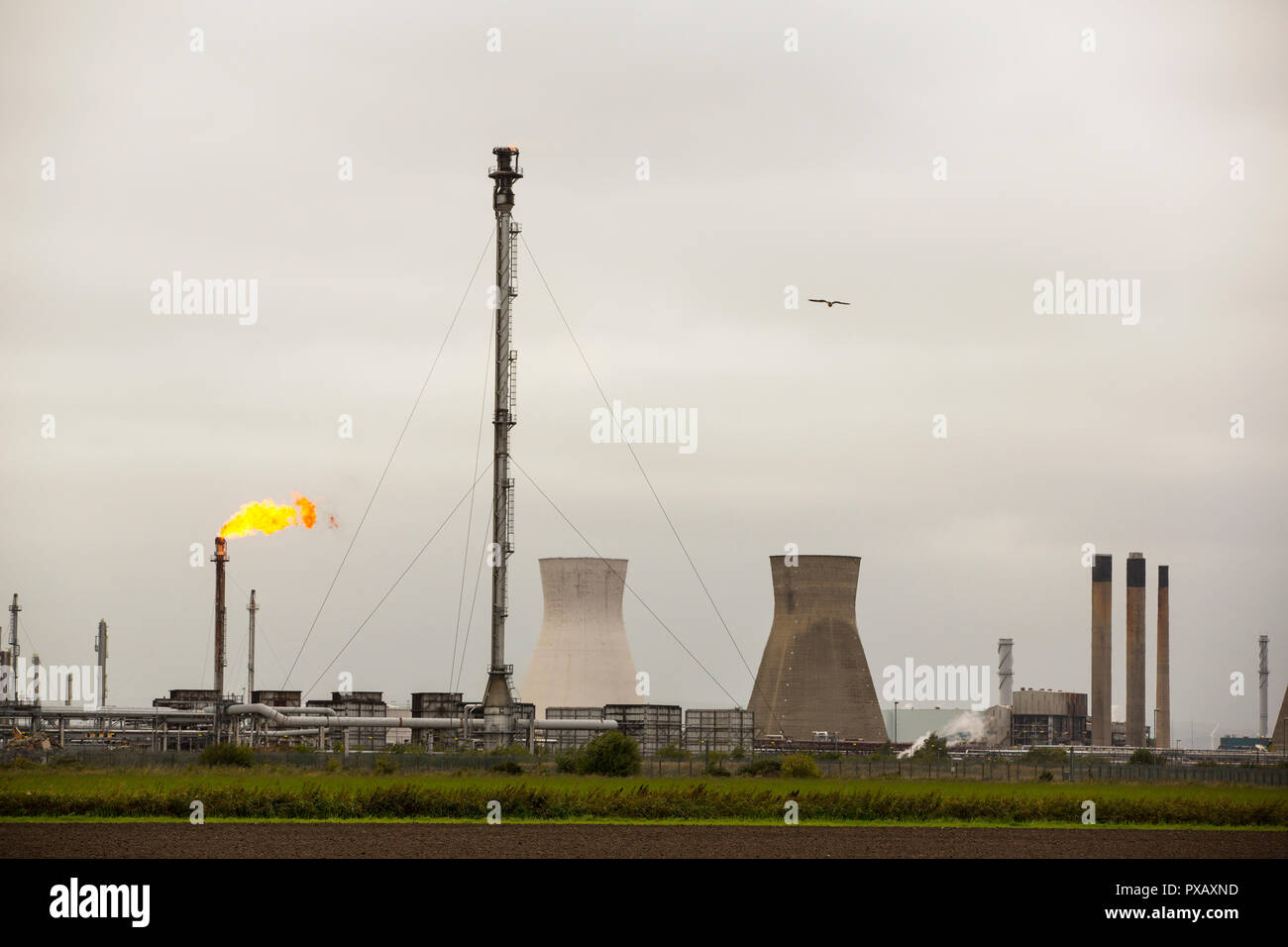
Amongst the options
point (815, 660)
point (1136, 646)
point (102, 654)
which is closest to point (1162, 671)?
Answer: point (1136, 646)

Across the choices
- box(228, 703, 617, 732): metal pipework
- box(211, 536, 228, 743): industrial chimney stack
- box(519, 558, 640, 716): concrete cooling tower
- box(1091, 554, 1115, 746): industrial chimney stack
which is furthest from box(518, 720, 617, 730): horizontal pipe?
box(1091, 554, 1115, 746): industrial chimney stack

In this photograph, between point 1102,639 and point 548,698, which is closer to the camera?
point 548,698

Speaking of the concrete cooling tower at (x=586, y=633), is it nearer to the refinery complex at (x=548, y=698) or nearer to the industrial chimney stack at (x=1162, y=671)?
the refinery complex at (x=548, y=698)

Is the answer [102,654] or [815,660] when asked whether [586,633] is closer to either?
[815,660]

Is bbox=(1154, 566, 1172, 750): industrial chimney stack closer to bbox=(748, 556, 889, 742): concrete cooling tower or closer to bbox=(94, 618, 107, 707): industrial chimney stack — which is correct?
bbox=(748, 556, 889, 742): concrete cooling tower

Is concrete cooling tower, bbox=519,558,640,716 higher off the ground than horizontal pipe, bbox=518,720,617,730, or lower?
higher
